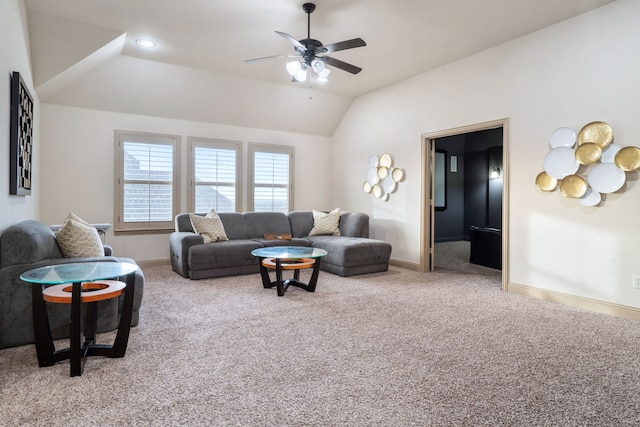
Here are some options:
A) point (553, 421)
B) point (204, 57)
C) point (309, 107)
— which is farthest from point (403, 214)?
point (553, 421)

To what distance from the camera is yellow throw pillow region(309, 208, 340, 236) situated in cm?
610

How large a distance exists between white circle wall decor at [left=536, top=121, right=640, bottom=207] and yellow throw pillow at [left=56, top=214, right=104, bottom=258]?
460 centimetres

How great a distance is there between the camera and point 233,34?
13.5 feet

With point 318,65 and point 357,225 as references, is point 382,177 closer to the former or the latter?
point 357,225

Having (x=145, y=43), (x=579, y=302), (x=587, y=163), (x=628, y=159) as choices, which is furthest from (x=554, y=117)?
(x=145, y=43)

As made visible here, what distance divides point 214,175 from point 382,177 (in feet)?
9.42

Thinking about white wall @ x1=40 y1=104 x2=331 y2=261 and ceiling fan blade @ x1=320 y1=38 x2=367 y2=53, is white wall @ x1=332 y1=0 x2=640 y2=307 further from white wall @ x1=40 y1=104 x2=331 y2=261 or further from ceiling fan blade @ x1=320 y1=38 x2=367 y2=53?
white wall @ x1=40 y1=104 x2=331 y2=261

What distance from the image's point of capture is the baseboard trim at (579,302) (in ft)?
11.0

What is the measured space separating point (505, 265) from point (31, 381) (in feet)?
14.8

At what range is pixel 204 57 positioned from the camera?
4805 millimetres

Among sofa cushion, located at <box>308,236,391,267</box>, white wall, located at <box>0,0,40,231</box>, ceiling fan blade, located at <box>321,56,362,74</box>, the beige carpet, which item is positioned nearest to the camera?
the beige carpet

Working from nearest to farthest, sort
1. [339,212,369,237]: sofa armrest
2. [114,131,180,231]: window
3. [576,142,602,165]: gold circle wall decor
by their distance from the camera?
[576,142,602,165]: gold circle wall decor
[114,131,180,231]: window
[339,212,369,237]: sofa armrest

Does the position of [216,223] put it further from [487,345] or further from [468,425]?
[468,425]

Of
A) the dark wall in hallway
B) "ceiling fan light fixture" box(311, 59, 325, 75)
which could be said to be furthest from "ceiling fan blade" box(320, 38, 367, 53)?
the dark wall in hallway
